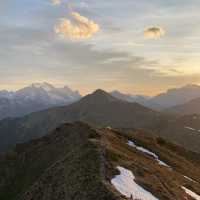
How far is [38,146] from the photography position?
323 ft

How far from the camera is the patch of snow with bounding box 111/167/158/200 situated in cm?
3632

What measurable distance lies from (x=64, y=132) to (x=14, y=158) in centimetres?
1995

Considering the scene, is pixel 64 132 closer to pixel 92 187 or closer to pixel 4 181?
pixel 4 181

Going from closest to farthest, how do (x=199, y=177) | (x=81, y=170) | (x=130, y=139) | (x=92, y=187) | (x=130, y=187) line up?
(x=92, y=187), (x=130, y=187), (x=81, y=170), (x=199, y=177), (x=130, y=139)

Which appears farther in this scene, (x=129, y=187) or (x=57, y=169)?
(x=57, y=169)

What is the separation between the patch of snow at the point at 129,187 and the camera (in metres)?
36.3

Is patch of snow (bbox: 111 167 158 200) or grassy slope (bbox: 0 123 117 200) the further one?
grassy slope (bbox: 0 123 117 200)

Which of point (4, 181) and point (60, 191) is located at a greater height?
point (60, 191)

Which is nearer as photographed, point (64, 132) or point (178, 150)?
point (64, 132)

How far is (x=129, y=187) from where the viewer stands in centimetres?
3819

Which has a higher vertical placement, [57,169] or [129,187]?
[129,187]

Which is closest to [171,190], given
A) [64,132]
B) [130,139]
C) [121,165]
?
[121,165]

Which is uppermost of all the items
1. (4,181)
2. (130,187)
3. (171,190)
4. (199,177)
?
(130,187)

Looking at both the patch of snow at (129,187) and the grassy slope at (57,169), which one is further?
the grassy slope at (57,169)
